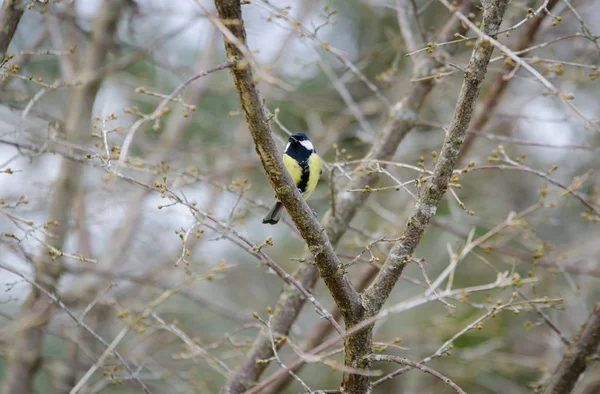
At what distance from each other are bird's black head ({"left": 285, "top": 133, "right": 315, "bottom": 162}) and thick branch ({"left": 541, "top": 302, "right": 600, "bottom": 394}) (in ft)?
5.93

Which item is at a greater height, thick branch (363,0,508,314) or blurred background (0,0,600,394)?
blurred background (0,0,600,394)

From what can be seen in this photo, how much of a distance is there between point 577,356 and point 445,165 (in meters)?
1.60

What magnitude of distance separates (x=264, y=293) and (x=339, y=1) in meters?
4.21

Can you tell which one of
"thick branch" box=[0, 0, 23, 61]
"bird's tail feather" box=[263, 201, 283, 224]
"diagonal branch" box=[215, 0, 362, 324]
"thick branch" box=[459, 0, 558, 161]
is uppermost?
"thick branch" box=[459, 0, 558, 161]

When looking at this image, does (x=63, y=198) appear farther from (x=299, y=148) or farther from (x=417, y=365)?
(x=417, y=365)

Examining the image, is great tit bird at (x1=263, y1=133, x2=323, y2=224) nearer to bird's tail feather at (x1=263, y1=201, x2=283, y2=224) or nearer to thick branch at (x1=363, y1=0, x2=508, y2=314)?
bird's tail feather at (x1=263, y1=201, x2=283, y2=224)

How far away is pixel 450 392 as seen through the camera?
21.4 feet

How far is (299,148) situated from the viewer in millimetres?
3416

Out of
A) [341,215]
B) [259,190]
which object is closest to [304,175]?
[341,215]

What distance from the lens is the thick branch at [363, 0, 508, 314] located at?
2.06m

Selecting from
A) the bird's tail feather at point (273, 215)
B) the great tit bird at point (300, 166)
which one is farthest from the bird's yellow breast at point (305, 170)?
the bird's tail feather at point (273, 215)

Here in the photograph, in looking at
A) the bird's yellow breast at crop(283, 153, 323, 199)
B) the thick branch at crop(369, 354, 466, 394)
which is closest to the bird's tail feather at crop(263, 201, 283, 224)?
the bird's yellow breast at crop(283, 153, 323, 199)

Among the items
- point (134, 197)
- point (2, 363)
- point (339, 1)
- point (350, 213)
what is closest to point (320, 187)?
point (134, 197)

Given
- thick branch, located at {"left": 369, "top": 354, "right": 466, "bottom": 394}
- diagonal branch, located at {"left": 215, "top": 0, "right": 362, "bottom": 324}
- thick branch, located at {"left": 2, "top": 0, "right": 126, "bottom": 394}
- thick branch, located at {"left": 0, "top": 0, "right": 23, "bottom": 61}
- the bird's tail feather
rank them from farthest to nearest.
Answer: thick branch, located at {"left": 2, "top": 0, "right": 126, "bottom": 394}, the bird's tail feather, thick branch, located at {"left": 0, "top": 0, "right": 23, "bottom": 61}, thick branch, located at {"left": 369, "top": 354, "right": 466, "bottom": 394}, diagonal branch, located at {"left": 215, "top": 0, "right": 362, "bottom": 324}
